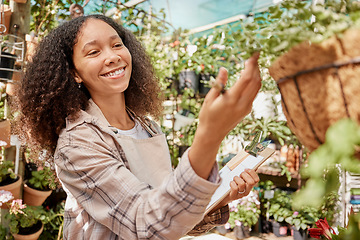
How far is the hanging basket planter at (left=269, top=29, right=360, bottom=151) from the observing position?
375 millimetres

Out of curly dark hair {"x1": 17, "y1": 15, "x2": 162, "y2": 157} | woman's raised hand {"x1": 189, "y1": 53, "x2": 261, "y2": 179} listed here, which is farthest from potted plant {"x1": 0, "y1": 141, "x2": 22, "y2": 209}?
woman's raised hand {"x1": 189, "y1": 53, "x2": 261, "y2": 179}

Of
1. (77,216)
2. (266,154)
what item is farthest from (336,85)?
(77,216)

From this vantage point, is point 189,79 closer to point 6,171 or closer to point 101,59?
point 6,171

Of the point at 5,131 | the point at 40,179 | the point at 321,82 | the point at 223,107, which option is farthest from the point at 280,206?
the point at 321,82

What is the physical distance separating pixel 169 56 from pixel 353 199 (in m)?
2.32

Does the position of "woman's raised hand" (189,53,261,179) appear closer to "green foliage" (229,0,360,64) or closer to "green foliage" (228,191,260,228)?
"green foliage" (229,0,360,64)

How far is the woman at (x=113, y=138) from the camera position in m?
0.62

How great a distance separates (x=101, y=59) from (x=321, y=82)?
0.74 meters

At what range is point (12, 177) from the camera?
7.64 feet

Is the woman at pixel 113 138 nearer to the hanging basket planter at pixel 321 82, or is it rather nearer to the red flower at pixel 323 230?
the hanging basket planter at pixel 321 82

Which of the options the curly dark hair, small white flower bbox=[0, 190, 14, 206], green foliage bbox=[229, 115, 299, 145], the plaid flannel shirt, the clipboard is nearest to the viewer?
the plaid flannel shirt

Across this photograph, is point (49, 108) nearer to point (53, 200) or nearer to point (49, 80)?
point (49, 80)

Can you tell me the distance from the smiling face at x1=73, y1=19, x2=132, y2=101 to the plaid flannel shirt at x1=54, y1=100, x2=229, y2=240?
99 mm

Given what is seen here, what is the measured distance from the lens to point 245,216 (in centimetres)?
327
